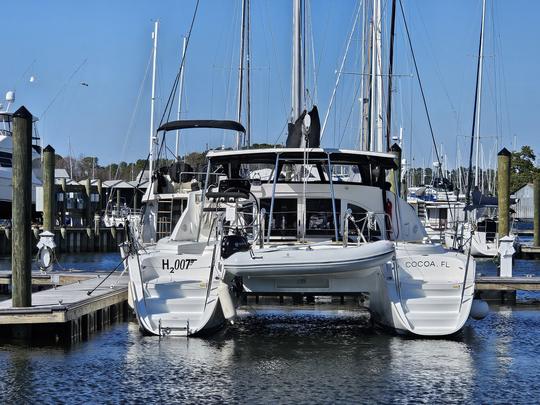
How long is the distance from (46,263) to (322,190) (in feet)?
30.2

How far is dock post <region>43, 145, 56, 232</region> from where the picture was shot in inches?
1235

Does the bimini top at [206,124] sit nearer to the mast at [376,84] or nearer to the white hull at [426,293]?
the white hull at [426,293]

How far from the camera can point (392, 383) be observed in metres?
13.2

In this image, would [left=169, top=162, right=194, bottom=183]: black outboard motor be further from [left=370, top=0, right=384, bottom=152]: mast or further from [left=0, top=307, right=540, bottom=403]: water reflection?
[left=370, top=0, right=384, bottom=152]: mast

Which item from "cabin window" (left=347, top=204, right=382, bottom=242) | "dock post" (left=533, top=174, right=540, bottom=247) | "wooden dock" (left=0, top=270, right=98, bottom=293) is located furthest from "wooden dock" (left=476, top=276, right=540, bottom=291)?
"dock post" (left=533, top=174, right=540, bottom=247)

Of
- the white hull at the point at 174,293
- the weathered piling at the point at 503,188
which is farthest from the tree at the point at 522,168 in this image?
the white hull at the point at 174,293

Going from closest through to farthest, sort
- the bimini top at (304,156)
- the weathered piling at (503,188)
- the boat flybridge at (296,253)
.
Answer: the boat flybridge at (296,253)
the bimini top at (304,156)
the weathered piling at (503,188)

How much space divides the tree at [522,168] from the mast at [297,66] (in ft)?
272

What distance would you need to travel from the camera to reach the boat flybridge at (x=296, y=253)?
51.6 ft

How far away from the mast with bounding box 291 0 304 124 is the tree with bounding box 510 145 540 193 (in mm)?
82855

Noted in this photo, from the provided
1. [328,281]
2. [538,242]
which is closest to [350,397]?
[328,281]

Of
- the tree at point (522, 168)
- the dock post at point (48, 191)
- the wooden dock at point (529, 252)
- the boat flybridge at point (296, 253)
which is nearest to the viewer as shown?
the boat flybridge at point (296, 253)

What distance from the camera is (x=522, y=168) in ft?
334

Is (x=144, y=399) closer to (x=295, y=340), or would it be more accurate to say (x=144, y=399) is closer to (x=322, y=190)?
(x=295, y=340)
